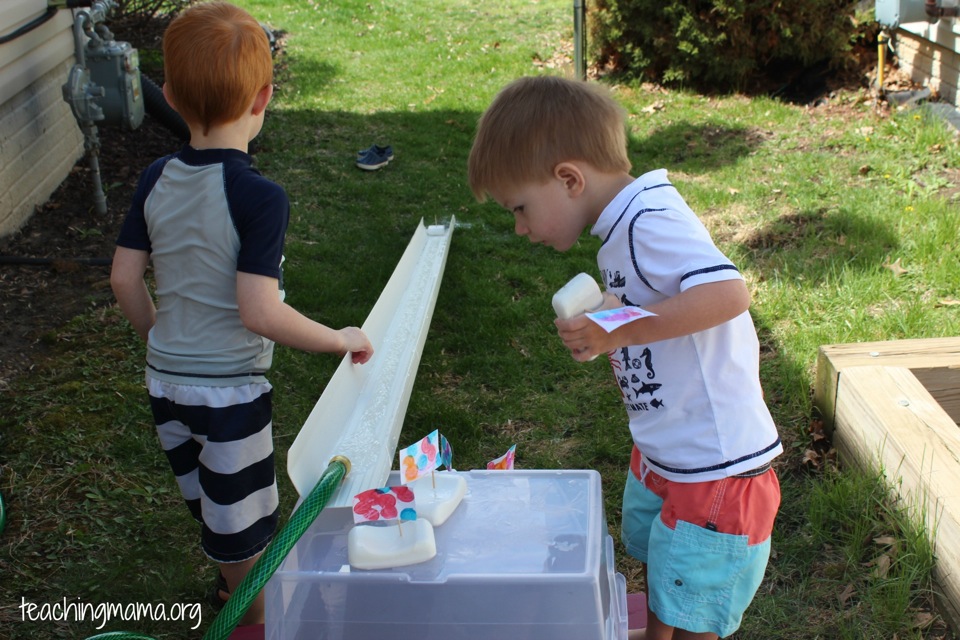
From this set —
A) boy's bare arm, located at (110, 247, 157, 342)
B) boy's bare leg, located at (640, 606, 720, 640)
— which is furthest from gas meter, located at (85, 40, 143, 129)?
boy's bare leg, located at (640, 606, 720, 640)

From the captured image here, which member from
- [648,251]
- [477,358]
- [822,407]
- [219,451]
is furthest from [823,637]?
[477,358]

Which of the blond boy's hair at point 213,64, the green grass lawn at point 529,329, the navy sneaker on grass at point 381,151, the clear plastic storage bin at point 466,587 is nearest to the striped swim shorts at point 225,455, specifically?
the clear plastic storage bin at point 466,587

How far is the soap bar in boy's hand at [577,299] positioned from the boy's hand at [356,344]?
0.68 m

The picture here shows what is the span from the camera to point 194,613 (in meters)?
2.71

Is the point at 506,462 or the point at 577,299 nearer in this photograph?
the point at 577,299

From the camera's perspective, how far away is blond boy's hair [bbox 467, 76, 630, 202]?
1.94 m

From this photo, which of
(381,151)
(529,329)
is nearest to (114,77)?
(381,151)

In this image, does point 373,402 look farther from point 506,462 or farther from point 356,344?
point 506,462

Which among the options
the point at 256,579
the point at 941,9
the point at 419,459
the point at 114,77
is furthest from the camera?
the point at 941,9

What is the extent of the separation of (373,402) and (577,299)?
125cm

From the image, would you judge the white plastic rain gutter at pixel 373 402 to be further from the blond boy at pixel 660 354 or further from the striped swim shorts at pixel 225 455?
the blond boy at pixel 660 354

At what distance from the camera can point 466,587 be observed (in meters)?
1.93

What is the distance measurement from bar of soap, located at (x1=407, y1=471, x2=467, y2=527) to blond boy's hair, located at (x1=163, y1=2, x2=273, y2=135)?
0.97 meters

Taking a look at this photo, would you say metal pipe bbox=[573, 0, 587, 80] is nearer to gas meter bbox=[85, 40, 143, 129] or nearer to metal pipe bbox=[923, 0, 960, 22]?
metal pipe bbox=[923, 0, 960, 22]
